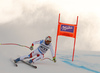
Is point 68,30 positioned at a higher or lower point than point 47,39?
higher

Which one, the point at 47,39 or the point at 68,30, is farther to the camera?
the point at 68,30

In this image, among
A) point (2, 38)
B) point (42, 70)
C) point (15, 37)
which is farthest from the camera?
point (15, 37)

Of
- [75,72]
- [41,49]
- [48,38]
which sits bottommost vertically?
[75,72]

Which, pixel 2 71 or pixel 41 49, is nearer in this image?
pixel 2 71

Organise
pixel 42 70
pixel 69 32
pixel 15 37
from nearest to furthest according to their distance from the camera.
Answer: pixel 42 70, pixel 69 32, pixel 15 37

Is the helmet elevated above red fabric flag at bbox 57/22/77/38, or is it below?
below

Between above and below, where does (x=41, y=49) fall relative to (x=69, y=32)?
below

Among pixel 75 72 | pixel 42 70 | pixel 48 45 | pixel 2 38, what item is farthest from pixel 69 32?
pixel 2 38

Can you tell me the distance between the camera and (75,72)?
442 centimetres

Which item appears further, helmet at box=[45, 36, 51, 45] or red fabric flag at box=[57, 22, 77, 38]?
red fabric flag at box=[57, 22, 77, 38]

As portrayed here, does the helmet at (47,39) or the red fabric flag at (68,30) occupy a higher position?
the red fabric flag at (68,30)

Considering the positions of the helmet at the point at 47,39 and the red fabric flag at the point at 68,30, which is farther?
the red fabric flag at the point at 68,30

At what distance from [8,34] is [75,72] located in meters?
6.18

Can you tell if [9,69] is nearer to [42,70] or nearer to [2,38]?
[42,70]
